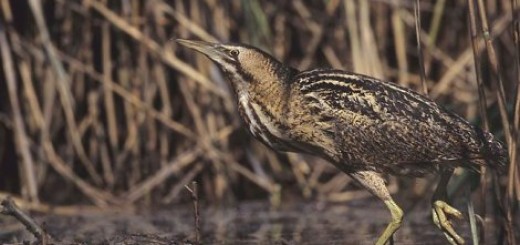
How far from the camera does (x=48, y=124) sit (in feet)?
23.6

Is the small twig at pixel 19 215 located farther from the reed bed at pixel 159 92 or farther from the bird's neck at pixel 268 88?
the reed bed at pixel 159 92

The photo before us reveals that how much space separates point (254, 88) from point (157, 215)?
2.14 metres

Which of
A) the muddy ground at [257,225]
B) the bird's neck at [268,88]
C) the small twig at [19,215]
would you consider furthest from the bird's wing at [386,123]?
the small twig at [19,215]

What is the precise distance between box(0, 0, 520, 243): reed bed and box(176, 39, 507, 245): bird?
164cm

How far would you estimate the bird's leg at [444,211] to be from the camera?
16.7ft

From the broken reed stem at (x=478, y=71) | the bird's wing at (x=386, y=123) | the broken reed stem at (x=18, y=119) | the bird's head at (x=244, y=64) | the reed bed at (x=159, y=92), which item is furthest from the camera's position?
the reed bed at (x=159, y=92)

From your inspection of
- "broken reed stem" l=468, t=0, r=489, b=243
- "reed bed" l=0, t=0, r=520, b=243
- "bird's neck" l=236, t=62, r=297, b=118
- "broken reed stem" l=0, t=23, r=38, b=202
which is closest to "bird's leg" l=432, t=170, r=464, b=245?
"broken reed stem" l=468, t=0, r=489, b=243

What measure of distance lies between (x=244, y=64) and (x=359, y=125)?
1.80 feet

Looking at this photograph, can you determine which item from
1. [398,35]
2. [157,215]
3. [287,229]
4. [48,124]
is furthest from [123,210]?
[398,35]

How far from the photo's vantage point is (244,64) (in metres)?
5.11

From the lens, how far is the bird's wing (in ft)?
16.3

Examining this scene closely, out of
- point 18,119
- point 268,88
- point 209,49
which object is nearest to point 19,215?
point 209,49

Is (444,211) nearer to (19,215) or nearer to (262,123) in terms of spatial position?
(262,123)

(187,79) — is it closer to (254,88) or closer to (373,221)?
(373,221)
